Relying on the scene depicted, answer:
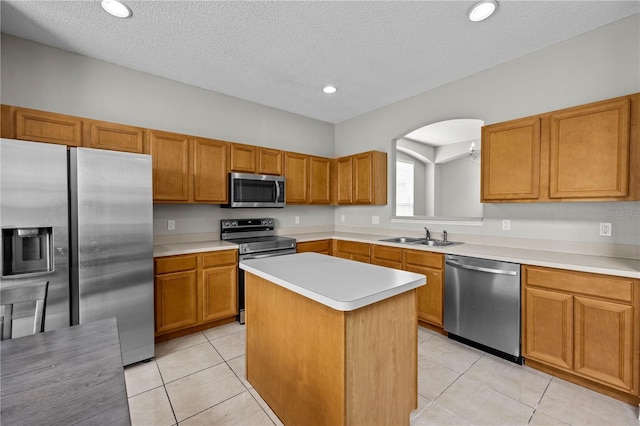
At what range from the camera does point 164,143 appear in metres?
2.94

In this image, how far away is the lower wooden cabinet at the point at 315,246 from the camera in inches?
146

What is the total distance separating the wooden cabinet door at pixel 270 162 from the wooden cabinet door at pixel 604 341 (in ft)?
10.9

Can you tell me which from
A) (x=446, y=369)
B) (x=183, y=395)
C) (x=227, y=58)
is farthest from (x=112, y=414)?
(x=227, y=58)

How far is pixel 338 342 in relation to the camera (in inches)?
50.6

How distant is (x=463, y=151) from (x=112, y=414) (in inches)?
147

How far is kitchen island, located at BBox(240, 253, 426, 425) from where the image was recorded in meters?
1.29

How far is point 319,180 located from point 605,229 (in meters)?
3.24

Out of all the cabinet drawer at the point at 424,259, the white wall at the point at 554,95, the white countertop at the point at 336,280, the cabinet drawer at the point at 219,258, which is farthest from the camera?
the cabinet drawer at the point at 219,258

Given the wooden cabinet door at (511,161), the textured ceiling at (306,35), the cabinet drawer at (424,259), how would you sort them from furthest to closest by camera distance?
the cabinet drawer at (424,259), the wooden cabinet door at (511,161), the textured ceiling at (306,35)

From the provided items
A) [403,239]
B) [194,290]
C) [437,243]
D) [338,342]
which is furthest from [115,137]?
[437,243]

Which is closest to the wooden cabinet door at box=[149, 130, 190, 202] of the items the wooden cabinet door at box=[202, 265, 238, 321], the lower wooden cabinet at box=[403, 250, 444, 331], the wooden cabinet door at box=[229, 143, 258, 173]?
the wooden cabinet door at box=[229, 143, 258, 173]

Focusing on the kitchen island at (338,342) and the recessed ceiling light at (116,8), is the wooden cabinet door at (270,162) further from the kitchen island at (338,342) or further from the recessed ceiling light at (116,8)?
the kitchen island at (338,342)

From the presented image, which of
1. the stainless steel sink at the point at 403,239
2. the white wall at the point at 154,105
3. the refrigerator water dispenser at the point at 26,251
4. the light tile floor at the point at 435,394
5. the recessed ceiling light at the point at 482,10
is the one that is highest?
the recessed ceiling light at the point at 482,10

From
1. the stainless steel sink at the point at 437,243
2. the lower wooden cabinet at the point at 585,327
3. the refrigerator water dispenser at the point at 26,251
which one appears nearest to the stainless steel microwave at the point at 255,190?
the refrigerator water dispenser at the point at 26,251
